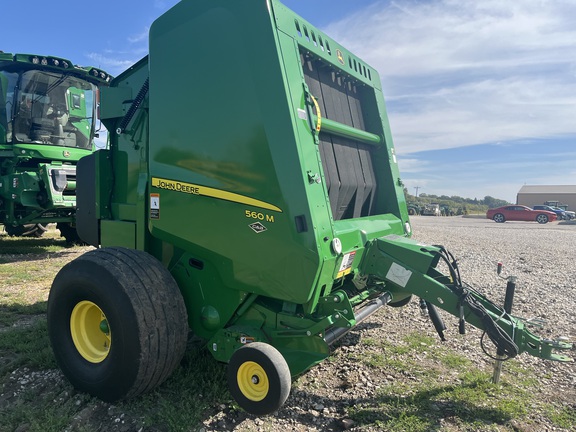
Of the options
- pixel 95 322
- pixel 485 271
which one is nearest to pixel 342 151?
pixel 95 322

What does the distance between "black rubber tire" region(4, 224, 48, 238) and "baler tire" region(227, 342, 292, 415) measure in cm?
845

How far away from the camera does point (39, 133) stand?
7633 millimetres

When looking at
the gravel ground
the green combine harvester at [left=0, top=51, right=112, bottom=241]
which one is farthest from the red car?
the green combine harvester at [left=0, top=51, right=112, bottom=241]

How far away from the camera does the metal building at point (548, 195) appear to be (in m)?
50.9

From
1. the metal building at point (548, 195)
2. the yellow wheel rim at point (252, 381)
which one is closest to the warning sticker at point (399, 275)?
the yellow wheel rim at point (252, 381)

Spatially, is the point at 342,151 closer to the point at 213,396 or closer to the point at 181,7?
the point at 181,7

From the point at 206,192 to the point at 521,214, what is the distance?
101 ft

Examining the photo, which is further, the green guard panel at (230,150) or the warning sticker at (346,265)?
A: the warning sticker at (346,265)

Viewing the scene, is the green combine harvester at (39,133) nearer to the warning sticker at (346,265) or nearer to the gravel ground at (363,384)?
the gravel ground at (363,384)

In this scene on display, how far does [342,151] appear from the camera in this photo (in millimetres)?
3564

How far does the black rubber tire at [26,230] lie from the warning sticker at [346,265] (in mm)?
8658

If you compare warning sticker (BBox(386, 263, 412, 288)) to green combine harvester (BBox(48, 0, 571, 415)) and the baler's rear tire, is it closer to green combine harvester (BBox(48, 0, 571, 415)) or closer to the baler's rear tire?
green combine harvester (BBox(48, 0, 571, 415))

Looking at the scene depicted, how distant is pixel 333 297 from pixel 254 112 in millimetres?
1336

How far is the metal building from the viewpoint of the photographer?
50938 millimetres
